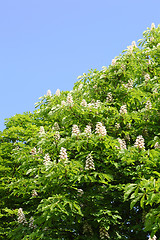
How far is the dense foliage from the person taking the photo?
24.7 ft

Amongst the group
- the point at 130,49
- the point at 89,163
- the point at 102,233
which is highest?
the point at 130,49

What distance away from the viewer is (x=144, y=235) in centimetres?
919

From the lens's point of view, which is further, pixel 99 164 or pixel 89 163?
pixel 99 164

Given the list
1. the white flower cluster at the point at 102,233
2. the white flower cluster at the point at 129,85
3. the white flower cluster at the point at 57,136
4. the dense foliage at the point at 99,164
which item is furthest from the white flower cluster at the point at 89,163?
the white flower cluster at the point at 129,85

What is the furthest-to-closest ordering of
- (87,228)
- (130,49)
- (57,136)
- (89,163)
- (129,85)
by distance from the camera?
(130,49) → (129,85) → (57,136) → (87,228) → (89,163)

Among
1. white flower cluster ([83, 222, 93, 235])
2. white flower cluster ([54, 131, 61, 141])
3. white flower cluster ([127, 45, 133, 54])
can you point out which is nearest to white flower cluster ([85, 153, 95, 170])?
white flower cluster ([54, 131, 61, 141])

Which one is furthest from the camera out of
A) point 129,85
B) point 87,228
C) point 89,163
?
point 129,85

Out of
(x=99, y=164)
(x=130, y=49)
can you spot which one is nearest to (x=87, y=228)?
(x=99, y=164)

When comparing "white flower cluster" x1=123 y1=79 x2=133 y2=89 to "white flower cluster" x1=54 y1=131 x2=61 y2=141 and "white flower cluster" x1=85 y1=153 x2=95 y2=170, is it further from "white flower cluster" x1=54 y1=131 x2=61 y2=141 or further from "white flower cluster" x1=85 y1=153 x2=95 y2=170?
"white flower cluster" x1=85 y1=153 x2=95 y2=170

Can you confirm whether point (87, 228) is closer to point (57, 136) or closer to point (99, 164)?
point (99, 164)

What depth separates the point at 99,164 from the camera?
8297 mm

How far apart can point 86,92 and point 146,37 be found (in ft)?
15.1

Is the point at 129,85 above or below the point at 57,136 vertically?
above

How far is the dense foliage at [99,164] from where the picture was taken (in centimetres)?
754
